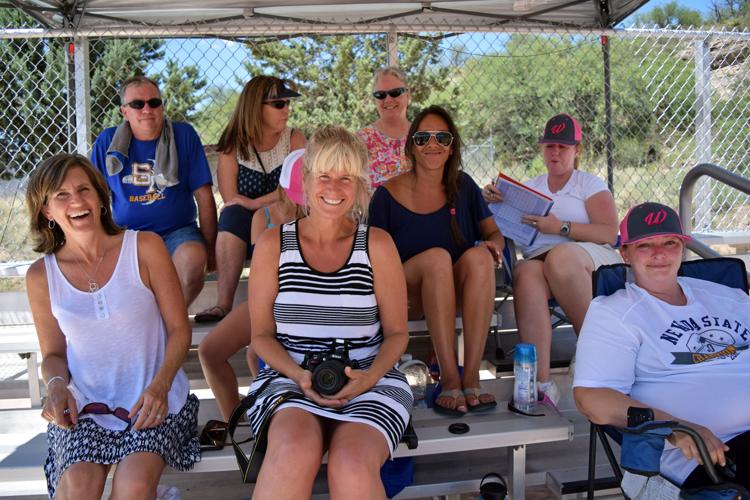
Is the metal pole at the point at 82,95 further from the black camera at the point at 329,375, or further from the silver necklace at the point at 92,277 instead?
the black camera at the point at 329,375

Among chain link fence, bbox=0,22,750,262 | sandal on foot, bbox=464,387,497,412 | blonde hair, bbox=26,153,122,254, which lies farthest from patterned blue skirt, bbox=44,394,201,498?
chain link fence, bbox=0,22,750,262

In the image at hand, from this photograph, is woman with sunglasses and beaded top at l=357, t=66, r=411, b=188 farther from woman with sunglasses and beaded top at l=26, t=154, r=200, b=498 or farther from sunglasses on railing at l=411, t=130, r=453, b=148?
woman with sunglasses and beaded top at l=26, t=154, r=200, b=498

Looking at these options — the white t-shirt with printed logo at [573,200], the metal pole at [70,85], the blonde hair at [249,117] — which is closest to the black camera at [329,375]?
the white t-shirt with printed logo at [573,200]

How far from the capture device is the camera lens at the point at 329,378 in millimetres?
2082

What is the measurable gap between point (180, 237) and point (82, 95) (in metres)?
1.53

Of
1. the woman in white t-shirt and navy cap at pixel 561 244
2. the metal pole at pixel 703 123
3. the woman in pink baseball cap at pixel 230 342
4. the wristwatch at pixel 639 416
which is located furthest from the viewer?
the metal pole at pixel 703 123

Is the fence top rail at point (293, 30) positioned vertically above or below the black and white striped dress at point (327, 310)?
above

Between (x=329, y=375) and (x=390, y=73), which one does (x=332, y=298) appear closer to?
(x=329, y=375)

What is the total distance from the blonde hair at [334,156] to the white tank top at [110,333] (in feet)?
2.14

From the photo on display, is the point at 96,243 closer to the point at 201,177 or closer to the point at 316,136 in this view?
the point at 316,136

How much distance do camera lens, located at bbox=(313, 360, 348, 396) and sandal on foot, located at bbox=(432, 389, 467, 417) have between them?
63cm

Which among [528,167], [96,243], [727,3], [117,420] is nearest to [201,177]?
[96,243]

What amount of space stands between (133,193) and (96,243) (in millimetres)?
1121

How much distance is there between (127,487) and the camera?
195 centimetres
